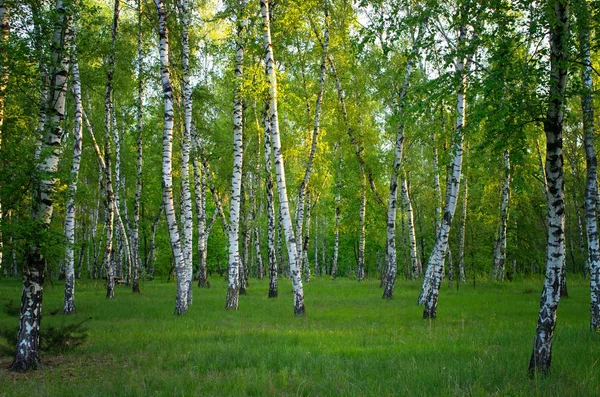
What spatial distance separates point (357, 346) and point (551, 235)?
14.0 feet

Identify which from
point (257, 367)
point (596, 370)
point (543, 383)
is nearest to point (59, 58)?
point (257, 367)

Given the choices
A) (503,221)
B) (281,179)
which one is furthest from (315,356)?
(503,221)

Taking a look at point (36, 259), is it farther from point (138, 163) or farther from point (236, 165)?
point (138, 163)

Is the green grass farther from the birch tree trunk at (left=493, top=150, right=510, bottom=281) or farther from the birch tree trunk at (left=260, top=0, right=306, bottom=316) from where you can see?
the birch tree trunk at (left=493, top=150, right=510, bottom=281)

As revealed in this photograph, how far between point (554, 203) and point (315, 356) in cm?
466

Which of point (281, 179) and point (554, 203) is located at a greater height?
point (281, 179)

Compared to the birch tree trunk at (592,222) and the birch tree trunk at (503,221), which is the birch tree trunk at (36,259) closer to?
the birch tree trunk at (592,222)

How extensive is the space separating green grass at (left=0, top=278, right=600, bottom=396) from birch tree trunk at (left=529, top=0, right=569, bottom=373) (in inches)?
18.3

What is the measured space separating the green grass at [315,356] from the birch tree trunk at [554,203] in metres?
0.47

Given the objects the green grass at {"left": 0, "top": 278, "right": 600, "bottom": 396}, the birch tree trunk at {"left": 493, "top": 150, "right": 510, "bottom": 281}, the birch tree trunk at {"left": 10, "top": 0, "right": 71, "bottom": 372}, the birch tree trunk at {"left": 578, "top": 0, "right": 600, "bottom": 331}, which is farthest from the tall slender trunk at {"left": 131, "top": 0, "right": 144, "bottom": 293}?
the birch tree trunk at {"left": 493, "top": 150, "right": 510, "bottom": 281}

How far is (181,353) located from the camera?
8.39 meters

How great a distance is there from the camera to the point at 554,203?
6.28 metres

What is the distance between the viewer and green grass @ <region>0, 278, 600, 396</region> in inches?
237

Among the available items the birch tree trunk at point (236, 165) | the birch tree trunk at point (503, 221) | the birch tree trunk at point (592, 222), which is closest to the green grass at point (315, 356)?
the birch tree trunk at point (592, 222)
